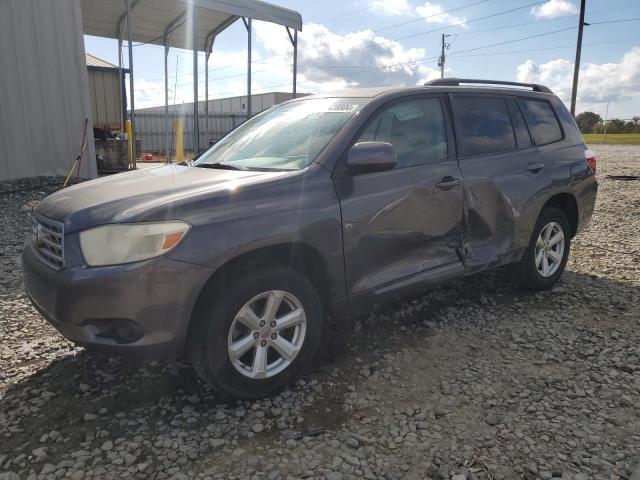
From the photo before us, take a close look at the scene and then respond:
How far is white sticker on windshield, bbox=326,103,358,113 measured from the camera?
3.24m

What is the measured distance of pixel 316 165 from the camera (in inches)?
113

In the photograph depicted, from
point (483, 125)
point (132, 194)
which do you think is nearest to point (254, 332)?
point (132, 194)

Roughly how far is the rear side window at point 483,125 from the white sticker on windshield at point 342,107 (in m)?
0.91

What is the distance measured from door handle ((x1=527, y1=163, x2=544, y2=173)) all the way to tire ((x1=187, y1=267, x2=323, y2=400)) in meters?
2.32

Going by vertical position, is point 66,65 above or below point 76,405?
above

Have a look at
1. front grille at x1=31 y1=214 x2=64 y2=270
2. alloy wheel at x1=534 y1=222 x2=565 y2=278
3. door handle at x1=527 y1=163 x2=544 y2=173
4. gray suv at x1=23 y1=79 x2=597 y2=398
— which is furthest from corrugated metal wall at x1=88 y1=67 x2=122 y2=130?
alloy wheel at x1=534 y1=222 x2=565 y2=278

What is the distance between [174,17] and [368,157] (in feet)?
47.0

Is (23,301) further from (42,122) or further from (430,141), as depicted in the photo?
(42,122)

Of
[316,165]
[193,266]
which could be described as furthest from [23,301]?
[316,165]

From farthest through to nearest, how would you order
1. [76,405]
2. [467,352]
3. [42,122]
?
[42,122], [467,352], [76,405]

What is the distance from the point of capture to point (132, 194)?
8.66 feet

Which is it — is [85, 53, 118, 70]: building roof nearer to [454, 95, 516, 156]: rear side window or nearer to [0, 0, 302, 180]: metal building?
[0, 0, 302, 180]: metal building

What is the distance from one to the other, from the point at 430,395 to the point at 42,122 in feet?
32.5

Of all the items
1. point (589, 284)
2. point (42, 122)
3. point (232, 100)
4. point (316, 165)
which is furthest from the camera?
point (232, 100)
